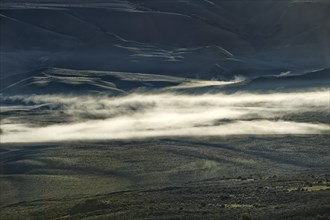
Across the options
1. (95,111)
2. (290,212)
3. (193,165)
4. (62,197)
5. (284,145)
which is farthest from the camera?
(95,111)

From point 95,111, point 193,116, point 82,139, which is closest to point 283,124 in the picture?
point 193,116

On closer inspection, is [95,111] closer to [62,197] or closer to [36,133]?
[36,133]

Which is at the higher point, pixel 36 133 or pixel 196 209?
pixel 36 133

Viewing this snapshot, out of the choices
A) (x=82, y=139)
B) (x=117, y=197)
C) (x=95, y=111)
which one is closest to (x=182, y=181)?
(x=117, y=197)

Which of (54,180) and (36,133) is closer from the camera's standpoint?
(54,180)

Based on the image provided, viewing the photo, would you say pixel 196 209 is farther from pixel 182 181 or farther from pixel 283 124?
pixel 283 124

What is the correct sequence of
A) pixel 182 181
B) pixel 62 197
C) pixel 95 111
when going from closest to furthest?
pixel 62 197 < pixel 182 181 < pixel 95 111
